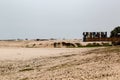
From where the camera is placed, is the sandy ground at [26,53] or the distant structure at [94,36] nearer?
the sandy ground at [26,53]

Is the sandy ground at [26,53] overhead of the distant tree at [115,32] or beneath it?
beneath

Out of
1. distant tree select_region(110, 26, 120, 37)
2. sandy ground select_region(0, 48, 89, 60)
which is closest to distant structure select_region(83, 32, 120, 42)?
distant tree select_region(110, 26, 120, 37)

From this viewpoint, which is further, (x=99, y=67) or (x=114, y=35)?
(x=114, y=35)

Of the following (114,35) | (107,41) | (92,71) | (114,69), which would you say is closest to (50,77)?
(92,71)

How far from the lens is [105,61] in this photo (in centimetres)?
1574

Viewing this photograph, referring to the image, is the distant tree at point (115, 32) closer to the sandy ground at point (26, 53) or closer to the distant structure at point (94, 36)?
the distant structure at point (94, 36)

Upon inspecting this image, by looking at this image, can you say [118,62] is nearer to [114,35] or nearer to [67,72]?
[67,72]

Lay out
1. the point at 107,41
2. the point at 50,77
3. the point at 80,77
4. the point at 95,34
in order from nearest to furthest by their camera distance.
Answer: the point at 80,77
the point at 50,77
the point at 107,41
the point at 95,34

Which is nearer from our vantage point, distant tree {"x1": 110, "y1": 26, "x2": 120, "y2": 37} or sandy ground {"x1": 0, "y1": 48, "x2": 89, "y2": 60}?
sandy ground {"x1": 0, "y1": 48, "x2": 89, "y2": 60}

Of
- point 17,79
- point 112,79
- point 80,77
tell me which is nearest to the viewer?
point 112,79

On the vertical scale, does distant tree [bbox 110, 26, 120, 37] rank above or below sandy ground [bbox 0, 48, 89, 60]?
above

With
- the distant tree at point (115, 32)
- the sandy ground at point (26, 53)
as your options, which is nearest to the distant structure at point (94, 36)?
the distant tree at point (115, 32)

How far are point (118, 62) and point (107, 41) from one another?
37737 mm

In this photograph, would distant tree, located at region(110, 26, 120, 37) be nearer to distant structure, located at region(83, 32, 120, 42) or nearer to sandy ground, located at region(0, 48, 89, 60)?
distant structure, located at region(83, 32, 120, 42)
